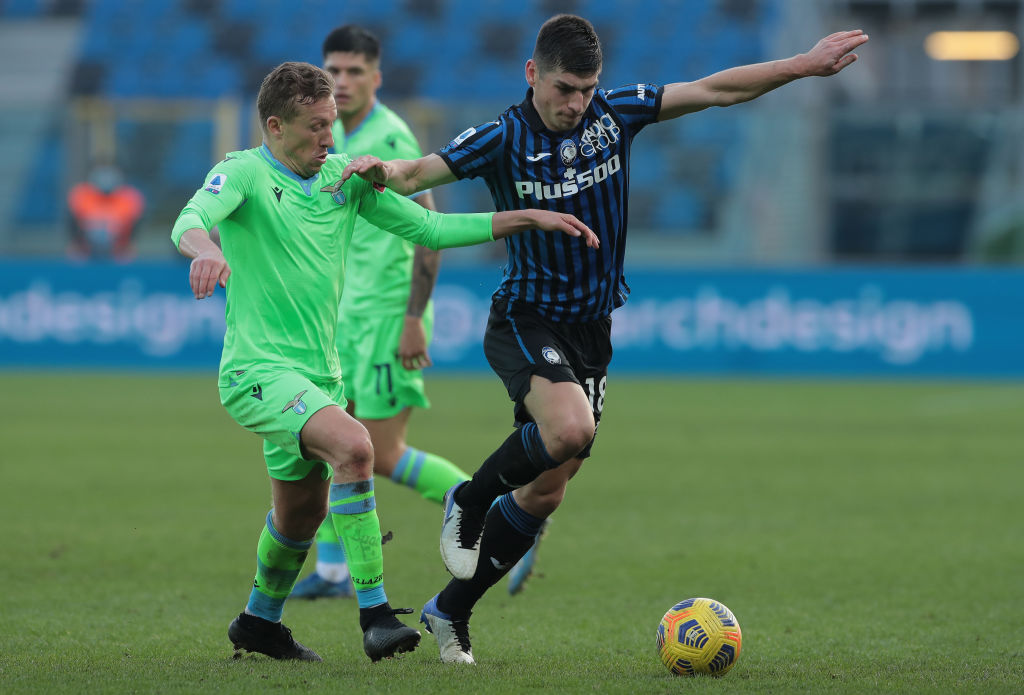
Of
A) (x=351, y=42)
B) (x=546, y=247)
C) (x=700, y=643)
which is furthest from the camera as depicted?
(x=351, y=42)

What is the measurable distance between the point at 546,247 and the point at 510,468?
2.55 ft

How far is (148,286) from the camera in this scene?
17281mm

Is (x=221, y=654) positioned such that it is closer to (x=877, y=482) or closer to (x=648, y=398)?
(x=877, y=482)

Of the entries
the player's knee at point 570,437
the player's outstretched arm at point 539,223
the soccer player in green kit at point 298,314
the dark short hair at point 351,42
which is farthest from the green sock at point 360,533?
the dark short hair at point 351,42

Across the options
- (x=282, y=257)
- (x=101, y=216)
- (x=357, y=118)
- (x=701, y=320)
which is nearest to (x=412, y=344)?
(x=357, y=118)

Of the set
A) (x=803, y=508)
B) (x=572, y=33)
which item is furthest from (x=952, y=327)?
(x=572, y=33)

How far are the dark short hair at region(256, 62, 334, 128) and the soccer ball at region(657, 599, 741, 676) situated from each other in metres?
2.08

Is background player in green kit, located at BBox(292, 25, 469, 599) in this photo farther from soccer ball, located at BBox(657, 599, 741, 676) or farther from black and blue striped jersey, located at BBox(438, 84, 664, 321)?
soccer ball, located at BBox(657, 599, 741, 676)

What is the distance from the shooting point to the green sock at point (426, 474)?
250 inches

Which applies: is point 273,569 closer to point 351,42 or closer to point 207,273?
point 207,273

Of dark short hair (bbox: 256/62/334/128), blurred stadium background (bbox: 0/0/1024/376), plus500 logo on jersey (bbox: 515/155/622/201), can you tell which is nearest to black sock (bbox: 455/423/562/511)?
plus500 logo on jersey (bbox: 515/155/622/201)

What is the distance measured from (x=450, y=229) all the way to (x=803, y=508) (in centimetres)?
468

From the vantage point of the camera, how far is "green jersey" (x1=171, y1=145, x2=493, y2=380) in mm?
4461

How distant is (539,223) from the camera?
14.7ft
